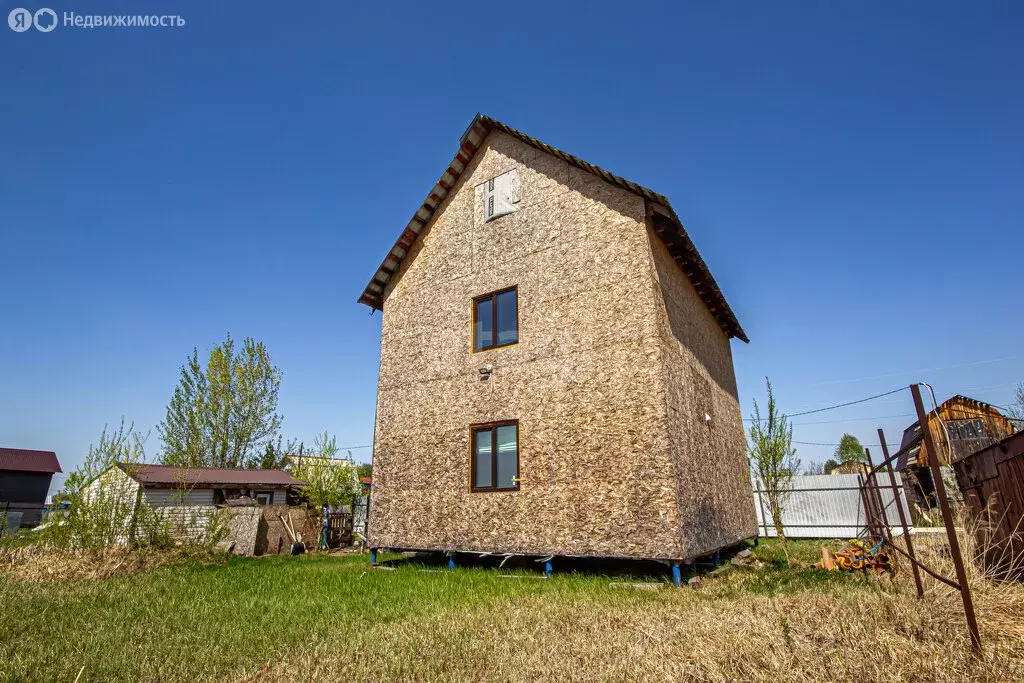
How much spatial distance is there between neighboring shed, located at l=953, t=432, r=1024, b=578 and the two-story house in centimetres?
404

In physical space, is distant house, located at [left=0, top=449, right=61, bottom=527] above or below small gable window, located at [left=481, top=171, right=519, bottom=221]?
below

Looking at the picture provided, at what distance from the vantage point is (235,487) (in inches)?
929

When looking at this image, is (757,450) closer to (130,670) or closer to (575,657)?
(575,657)

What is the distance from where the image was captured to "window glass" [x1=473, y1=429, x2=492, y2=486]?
11117 millimetres

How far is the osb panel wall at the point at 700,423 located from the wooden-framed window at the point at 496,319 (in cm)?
327

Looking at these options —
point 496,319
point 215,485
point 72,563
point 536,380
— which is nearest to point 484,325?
point 496,319

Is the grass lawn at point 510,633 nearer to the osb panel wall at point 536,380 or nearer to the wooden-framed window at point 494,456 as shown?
the osb panel wall at point 536,380

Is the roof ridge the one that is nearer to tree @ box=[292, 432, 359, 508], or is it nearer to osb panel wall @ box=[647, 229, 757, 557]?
osb panel wall @ box=[647, 229, 757, 557]

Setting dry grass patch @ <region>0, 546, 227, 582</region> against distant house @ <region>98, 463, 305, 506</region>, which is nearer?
dry grass patch @ <region>0, 546, 227, 582</region>

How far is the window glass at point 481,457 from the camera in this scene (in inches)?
438

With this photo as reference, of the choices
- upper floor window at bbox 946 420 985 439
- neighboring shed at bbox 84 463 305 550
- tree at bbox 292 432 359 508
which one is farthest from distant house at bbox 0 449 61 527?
upper floor window at bbox 946 420 985 439

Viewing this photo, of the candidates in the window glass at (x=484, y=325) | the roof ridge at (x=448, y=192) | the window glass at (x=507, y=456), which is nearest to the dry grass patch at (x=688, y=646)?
the window glass at (x=507, y=456)

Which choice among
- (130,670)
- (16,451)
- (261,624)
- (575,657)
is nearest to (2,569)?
(261,624)

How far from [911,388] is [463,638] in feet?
15.5
